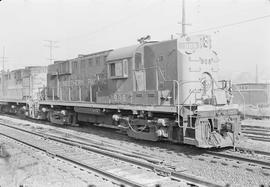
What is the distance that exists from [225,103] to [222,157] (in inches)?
82.0

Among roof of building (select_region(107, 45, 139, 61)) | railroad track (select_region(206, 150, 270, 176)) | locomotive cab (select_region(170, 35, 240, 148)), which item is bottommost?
railroad track (select_region(206, 150, 270, 176))

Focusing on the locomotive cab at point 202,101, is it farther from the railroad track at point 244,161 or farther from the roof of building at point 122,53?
the roof of building at point 122,53

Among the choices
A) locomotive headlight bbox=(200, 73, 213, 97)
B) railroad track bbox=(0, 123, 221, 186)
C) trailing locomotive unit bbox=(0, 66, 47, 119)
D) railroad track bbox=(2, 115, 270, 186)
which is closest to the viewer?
railroad track bbox=(0, 123, 221, 186)

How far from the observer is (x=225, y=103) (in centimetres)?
1097

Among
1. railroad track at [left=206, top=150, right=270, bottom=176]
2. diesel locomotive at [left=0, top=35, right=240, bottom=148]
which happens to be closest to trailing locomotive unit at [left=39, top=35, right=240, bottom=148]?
diesel locomotive at [left=0, top=35, right=240, bottom=148]

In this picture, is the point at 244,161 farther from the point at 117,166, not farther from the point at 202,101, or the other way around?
the point at 117,166

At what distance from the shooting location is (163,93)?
36.9 feet

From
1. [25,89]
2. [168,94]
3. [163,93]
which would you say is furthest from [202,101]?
[25,89]

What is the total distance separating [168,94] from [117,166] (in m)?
3.64

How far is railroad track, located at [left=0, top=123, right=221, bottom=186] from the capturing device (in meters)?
7.05

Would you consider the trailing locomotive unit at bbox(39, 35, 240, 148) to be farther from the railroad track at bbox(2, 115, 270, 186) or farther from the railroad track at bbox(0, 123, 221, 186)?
the railroad track at bbox(0, 123, 221, 186)

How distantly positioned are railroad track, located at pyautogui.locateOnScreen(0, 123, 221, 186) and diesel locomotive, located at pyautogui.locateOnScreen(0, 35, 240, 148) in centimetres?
202

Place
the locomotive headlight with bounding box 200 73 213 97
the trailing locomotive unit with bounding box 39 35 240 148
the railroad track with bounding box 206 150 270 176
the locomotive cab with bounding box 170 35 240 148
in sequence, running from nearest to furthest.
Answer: the railroad track with bounding box 206 150 270 176 → the locomotive cab with bounding box 170 35 240 148 → the trailing locomotive unit with bounding box 39 35 240 148 → the locomotive headlight with bounding box 200 73 213 97

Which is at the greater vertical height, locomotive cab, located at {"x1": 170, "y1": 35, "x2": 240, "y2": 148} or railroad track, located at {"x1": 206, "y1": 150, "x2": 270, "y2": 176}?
locomotive cab, located at {"x1": 170, "y1": 35, "x2": 240, "y2": 148}
